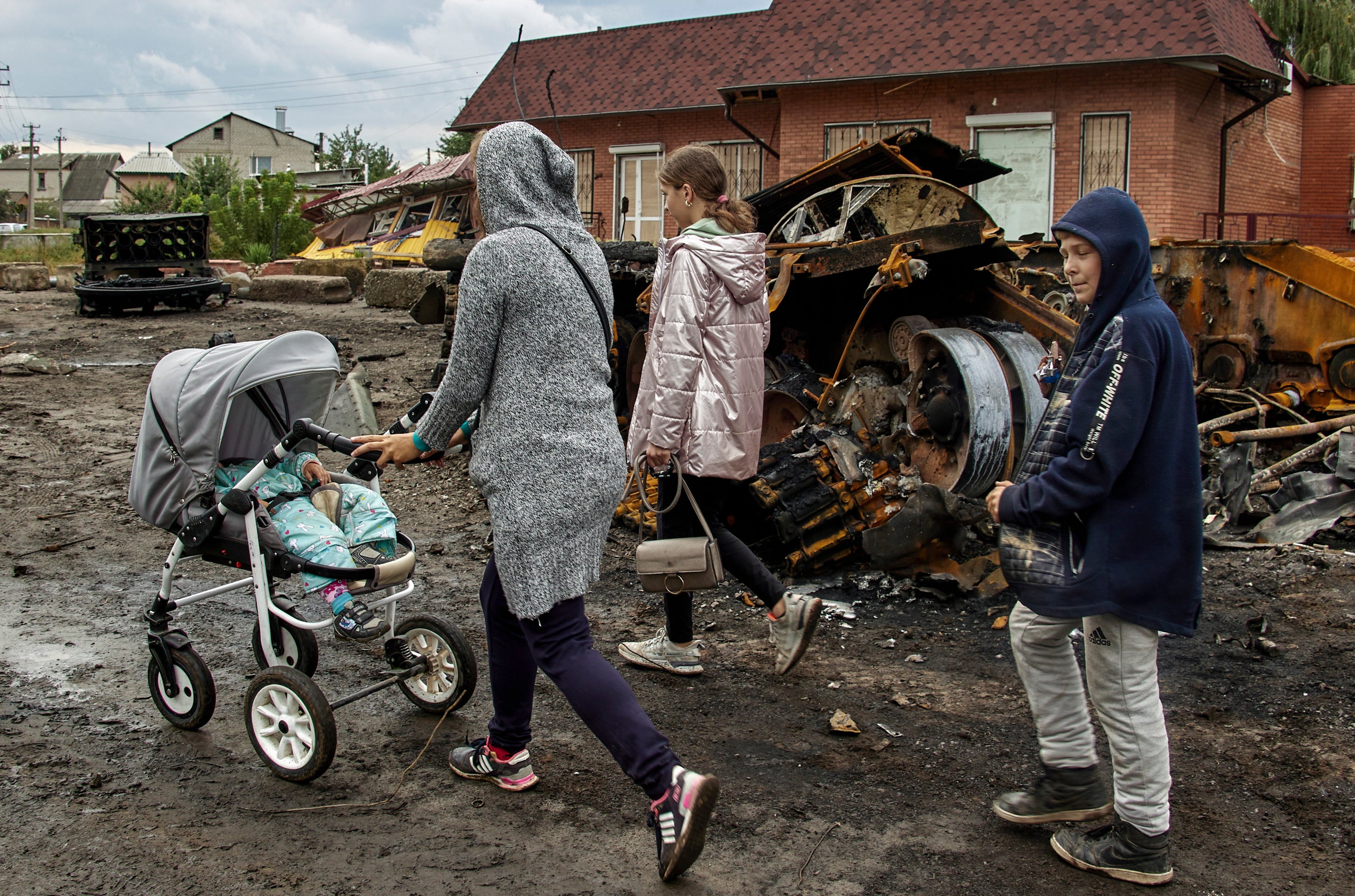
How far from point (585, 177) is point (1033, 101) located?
940 centimetres

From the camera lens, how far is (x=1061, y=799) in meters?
2.76

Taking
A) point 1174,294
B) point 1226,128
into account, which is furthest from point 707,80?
point 1174,294

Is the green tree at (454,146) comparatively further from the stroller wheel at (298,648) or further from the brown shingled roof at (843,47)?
the stroller wheel at (298,648)

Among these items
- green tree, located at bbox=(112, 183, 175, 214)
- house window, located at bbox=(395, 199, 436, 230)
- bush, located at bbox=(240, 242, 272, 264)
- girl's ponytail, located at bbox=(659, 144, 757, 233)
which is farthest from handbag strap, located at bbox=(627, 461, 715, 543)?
green tree, located at bbox=(112, 183, 175, 214)

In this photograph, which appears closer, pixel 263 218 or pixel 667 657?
pixel 667 657

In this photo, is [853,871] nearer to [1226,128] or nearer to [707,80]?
[1226,128]

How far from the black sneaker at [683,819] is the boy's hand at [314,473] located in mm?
1840

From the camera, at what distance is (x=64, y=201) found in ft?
265

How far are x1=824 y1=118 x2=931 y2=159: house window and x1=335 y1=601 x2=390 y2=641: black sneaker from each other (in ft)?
48.2

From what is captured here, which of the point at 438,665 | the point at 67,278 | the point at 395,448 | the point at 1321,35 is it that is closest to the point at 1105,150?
the point at 1321,35

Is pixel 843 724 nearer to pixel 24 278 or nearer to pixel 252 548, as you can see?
pixel 252 548

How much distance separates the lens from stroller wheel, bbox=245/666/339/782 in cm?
302

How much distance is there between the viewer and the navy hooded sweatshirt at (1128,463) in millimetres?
2391

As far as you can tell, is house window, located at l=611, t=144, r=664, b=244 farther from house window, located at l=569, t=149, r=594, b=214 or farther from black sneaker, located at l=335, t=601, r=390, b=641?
black sneaker, located at l=335, t=601, r=390, b=641
